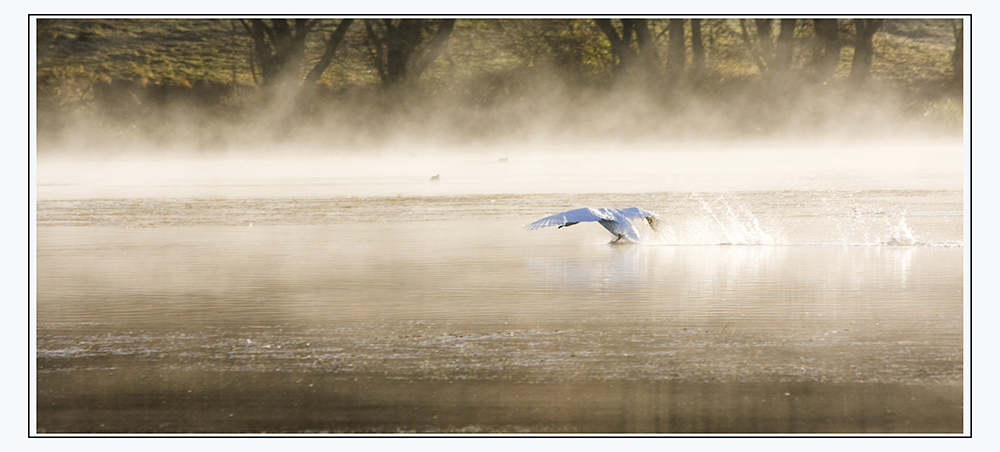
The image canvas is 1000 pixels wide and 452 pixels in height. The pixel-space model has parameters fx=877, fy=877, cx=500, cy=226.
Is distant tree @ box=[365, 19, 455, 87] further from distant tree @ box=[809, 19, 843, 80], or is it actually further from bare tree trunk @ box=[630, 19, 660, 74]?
distant tree @ box=[809, 19, 843, 80]

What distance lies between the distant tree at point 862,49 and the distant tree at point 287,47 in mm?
6226

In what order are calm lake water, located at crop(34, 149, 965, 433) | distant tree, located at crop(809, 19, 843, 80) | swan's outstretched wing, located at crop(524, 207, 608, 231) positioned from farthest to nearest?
distant tree, located at crop(809, 19, 843, 80) < swan's outstretched wing, located at crop(524, 207, 608, 231) < calm lake water, located at crop(34, 149, 965, 433)

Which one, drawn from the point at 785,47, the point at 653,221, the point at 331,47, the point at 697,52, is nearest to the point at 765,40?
the point at 785,47

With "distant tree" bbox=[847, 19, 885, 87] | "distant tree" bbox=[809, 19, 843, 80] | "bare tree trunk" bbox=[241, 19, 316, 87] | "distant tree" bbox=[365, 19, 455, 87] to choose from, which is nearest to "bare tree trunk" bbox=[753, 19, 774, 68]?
"distant tree" bbox=[809, 19, 843, 80]

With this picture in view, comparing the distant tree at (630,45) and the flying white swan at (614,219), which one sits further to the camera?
the distant tree at (630,45)

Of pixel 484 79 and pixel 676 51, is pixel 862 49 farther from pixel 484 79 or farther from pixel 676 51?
pixel 484 79

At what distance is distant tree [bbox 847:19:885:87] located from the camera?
34.4ft

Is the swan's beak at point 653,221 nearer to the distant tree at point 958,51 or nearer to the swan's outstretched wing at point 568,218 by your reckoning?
the swan's outstretched wing at point 568,218

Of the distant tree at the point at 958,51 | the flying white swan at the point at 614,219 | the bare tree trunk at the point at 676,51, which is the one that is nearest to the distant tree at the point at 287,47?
the flying white swan at the point at 614,219

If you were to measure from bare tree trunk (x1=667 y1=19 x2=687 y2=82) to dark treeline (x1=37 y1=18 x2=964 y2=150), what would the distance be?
0.10ft

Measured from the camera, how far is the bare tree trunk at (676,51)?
10.9 metres

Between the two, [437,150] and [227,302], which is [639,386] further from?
[437,150]
